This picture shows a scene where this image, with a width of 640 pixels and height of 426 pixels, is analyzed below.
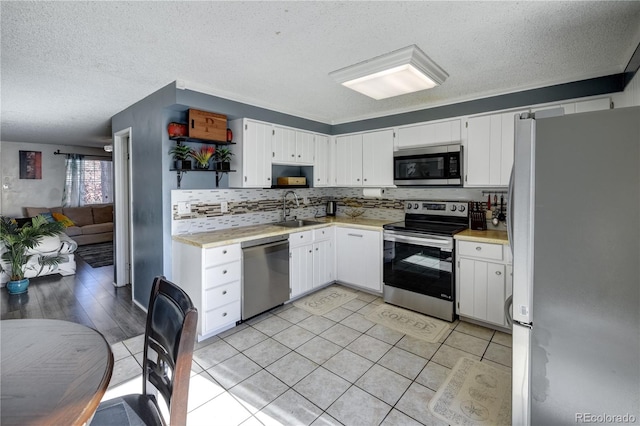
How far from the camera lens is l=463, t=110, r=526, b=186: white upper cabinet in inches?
121

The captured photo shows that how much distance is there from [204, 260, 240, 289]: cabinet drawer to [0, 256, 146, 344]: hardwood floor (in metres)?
0.98

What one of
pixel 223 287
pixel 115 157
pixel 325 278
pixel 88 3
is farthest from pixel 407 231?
pixel 115 157

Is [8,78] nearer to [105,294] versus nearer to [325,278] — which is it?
[105,294]

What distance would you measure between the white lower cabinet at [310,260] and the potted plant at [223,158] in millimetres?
1063

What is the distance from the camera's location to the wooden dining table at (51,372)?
890mm

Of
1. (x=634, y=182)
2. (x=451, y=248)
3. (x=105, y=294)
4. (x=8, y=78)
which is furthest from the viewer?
(x=105, y=294)

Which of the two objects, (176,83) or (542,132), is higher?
(176,83)

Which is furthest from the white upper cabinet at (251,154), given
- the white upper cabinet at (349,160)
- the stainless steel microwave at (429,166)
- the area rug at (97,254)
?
the area rug at (97,254)

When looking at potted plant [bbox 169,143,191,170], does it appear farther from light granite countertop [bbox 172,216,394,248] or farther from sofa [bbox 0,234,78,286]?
sofa [bbox 0,234,78,286]

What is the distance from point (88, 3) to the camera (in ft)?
5.33

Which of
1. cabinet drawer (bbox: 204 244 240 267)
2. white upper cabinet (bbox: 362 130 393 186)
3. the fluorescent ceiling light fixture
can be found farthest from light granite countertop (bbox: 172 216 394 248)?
the fluorescent ceiling light fixture

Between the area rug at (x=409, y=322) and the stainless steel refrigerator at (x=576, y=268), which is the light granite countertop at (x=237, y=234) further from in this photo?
the stainless steel refrigerator at (x=576, y=268)

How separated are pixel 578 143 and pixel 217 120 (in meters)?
2.95

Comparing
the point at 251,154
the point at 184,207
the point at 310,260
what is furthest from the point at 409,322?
the point at 184,207
